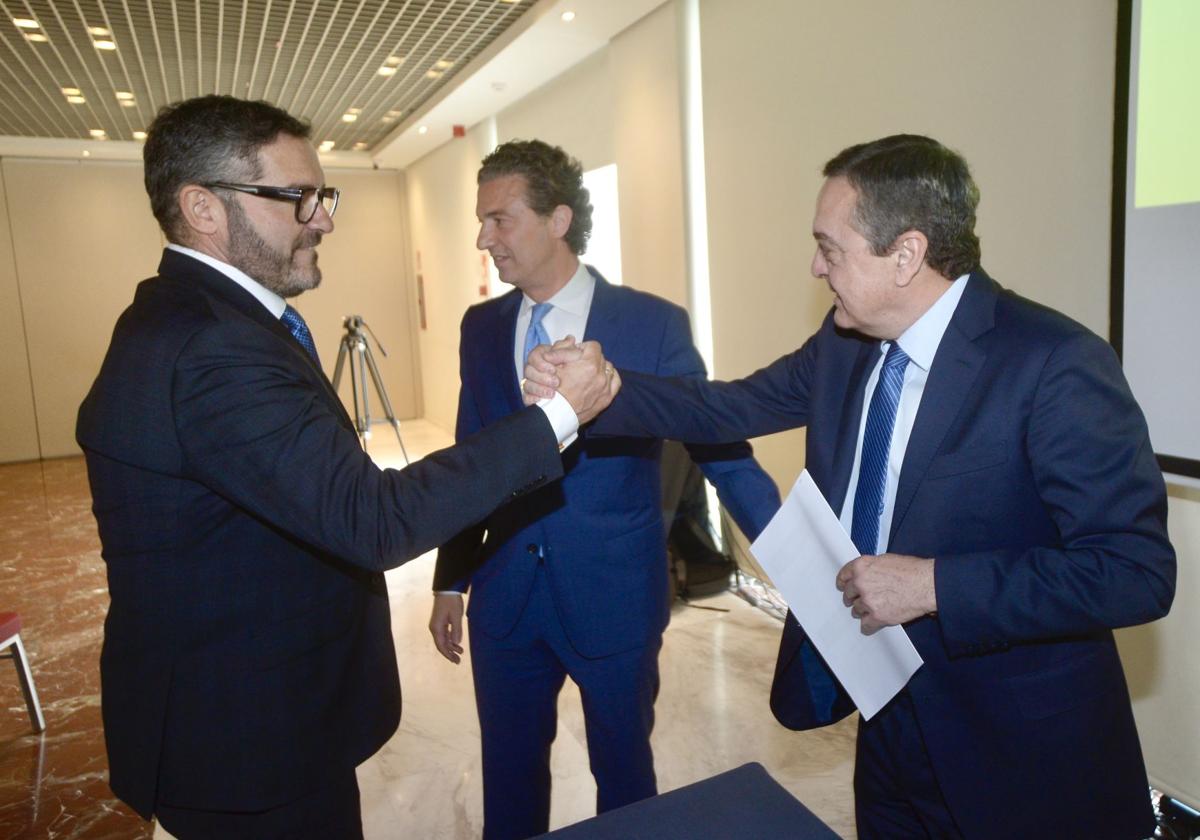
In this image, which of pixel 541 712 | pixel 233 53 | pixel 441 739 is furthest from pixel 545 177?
pixel 233 53

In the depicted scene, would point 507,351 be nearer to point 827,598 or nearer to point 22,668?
point 827,598

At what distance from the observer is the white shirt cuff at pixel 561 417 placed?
1329mm

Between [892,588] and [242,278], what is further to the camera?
[242,278]

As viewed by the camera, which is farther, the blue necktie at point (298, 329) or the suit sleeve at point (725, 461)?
the suit sleeve at point (725, 461)

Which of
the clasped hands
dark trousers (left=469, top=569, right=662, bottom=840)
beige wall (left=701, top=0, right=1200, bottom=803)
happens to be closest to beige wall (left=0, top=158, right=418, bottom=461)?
beige wall (left=701, top=0, right=1200, bottom=803)

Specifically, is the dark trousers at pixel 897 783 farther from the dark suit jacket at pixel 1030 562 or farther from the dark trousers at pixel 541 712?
the dark trousers at pixel 541 712

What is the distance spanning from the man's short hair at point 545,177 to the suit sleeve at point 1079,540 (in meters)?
1.18

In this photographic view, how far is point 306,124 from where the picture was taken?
1.46 metres

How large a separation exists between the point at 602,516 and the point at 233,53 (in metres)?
5.29

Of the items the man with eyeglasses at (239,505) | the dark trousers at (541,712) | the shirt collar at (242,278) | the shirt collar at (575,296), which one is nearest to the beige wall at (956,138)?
the shirt collar at (575,296)

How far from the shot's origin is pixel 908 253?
48.4 inches

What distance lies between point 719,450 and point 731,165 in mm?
2530

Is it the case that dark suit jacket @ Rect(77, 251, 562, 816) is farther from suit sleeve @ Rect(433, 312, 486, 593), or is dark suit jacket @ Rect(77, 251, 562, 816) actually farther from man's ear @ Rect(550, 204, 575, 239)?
man's ear @ Rect(550, 204, 575, 239)

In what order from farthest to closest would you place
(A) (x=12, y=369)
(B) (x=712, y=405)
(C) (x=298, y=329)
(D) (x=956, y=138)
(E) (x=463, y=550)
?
(A) (x=12, y=369), (D) (x=956, y=138), (E) (x=463, y=550), (B) (x=712, y=405), (C) (x=298, y=329)
